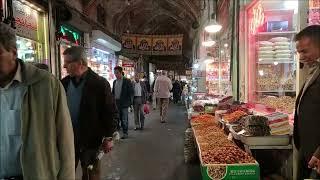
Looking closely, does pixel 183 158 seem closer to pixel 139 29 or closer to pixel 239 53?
pixel 239 53

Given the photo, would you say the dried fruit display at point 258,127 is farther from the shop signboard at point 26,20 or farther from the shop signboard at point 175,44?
the shop signboard at point 175,44

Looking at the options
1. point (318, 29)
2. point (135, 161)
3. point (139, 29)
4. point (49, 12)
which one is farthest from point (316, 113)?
point (139, 29)

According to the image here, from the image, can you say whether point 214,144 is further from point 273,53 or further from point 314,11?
point 273,53

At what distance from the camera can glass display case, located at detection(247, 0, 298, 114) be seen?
6453mm

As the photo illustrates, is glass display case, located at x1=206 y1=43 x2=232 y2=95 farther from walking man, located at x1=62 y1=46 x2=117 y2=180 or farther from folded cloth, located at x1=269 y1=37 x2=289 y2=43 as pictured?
walking man, located at x1=62 y1=46 x2=117 y2=180

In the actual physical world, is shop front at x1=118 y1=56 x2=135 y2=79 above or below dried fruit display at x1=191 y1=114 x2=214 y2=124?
above

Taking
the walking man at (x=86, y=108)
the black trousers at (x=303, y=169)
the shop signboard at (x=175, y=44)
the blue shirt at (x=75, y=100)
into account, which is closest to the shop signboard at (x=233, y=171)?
the black trousers at (x=303, y=169)

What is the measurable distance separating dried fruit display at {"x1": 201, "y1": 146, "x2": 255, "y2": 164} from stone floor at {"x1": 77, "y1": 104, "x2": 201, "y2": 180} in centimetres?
164

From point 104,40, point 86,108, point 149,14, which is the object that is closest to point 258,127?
point 86,108

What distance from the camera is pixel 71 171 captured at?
2.36 m

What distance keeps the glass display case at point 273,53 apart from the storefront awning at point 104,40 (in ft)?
30.3

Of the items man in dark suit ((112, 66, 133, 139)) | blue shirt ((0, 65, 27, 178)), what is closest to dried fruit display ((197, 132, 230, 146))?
blue shirt ((0, 65, 27, 178))

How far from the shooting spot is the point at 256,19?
23.8 ft

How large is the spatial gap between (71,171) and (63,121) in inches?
12.4
